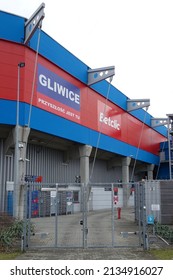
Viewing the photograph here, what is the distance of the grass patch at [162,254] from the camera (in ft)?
31.6

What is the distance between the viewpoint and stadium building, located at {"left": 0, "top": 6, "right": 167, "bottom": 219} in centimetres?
2195

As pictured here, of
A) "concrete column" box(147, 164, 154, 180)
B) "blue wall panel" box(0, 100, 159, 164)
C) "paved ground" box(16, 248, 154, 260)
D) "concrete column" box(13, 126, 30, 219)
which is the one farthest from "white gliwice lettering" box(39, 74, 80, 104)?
"concrete column" box(147, 164, 154, 180)

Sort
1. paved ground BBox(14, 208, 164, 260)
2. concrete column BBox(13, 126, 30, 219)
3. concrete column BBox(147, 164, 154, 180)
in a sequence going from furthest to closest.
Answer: concrete column BBox(147, 164, 154, 180)
concrete column BBox(13, 126, 30, 219)
paved ground BBox(14, 208, 164, 260)

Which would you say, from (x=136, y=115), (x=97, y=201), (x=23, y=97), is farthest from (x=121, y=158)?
(x=97, y=201)

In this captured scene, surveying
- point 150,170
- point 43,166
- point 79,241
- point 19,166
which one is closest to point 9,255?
point 79,241

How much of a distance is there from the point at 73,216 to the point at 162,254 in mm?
4344

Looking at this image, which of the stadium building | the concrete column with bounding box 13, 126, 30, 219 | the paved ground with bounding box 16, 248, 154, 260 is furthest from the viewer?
the stadium building

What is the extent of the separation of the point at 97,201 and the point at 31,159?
15910 mm

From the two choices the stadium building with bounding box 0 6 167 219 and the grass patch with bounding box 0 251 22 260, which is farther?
the stadium building with bounding box 0 6 167 219

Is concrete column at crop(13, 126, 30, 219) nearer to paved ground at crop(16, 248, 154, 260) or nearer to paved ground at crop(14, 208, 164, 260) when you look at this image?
paved ground at crop(14, 208, 164, 260)

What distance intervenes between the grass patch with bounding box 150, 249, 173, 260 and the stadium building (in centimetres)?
1255

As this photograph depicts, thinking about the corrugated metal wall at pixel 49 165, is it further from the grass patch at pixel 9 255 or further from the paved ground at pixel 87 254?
the paved ground at pixel 87 254

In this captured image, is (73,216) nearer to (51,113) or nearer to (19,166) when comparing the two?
(19,166)

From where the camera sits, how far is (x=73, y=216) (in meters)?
13.4
